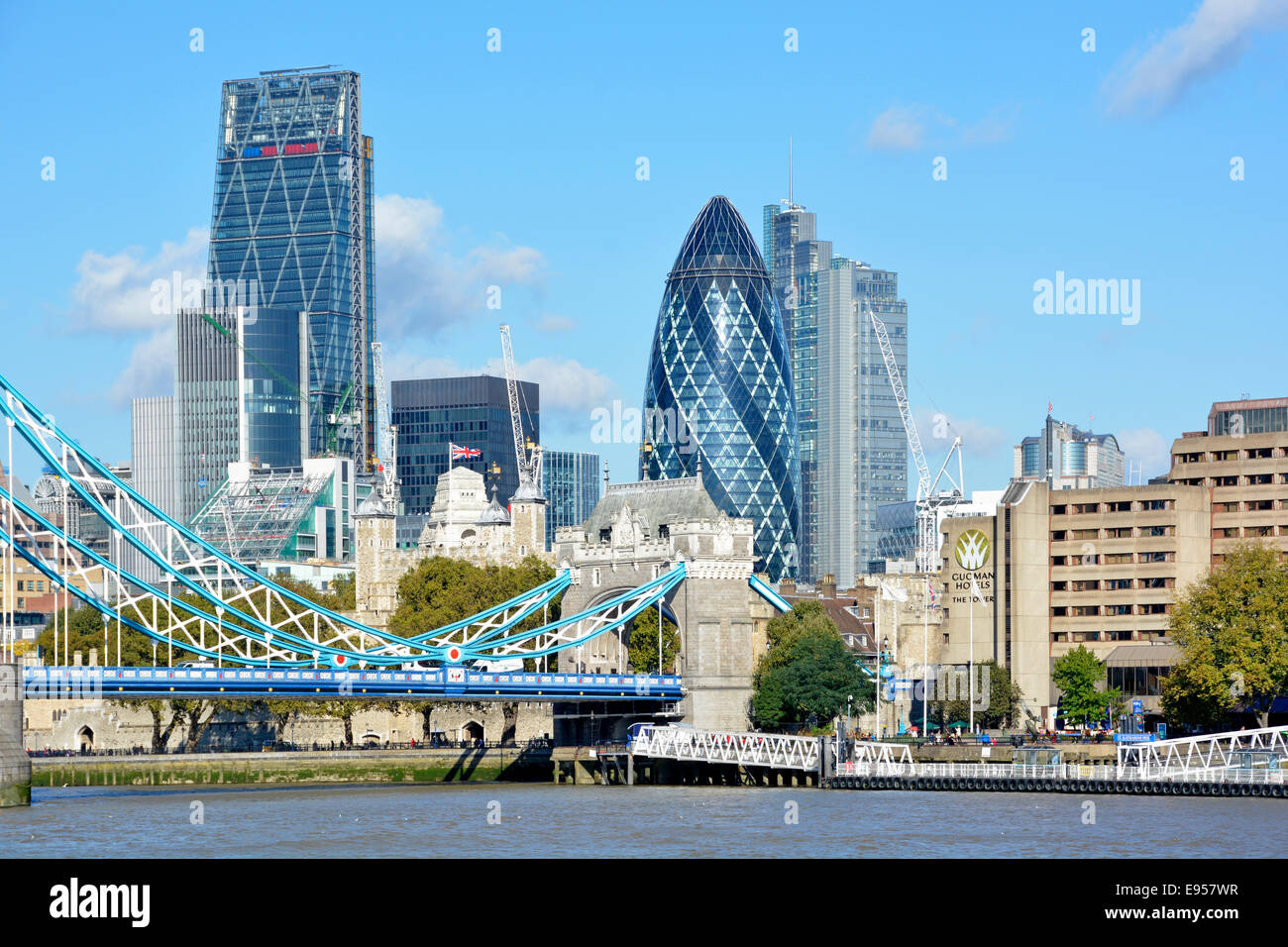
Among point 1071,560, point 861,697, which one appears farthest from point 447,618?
point 1071,560

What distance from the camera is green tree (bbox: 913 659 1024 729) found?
110 m

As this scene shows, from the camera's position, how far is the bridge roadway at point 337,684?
7838 centimetres

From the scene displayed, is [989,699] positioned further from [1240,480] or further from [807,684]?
[1240,480]

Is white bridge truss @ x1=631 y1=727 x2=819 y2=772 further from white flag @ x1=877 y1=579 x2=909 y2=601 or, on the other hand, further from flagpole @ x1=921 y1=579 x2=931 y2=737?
white flag @ x1=877 y1=579 x2=909 y2=601

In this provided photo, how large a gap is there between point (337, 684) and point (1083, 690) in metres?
40.5

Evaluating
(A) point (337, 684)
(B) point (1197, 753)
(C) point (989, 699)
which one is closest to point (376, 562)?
(C) point (989, 699)

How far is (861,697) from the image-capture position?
343 ft

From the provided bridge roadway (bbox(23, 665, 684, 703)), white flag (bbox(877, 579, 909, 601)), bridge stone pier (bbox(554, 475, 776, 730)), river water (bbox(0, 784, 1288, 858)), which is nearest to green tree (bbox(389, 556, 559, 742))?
bridge stone pier (bbox(554, 475, 776, 730))

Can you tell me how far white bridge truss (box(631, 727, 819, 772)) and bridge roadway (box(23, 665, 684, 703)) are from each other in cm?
363

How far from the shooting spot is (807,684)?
101 m

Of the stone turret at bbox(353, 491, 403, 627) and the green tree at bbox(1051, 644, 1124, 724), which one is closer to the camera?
the green tree at bbox(1051, 644, 1124, 724)

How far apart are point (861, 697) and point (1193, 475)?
83.8 ft

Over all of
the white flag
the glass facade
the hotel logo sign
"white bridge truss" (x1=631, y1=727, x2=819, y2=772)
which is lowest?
"white bridge truss" (x1=631, y1=727, x2=819, y2=772)

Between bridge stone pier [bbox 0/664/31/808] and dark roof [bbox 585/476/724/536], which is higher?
dark roof [bbox 585/476/724/536]
